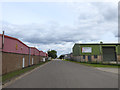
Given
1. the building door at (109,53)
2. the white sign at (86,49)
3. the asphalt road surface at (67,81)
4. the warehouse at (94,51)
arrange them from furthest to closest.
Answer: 1. the building door at (109,53)
2. the white sign at (86,49)
3. the warehouse at (94,51)
4. the asphalt road surface at (67,81)

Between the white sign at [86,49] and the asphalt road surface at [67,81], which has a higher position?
the white sign at [86,49]

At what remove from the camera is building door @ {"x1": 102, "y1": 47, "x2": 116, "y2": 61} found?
5181cm

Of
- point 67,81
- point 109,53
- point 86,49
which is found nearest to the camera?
point 67,81

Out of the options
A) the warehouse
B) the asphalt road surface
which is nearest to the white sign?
the warehouse

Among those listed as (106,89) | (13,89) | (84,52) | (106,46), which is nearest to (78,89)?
(106,89)

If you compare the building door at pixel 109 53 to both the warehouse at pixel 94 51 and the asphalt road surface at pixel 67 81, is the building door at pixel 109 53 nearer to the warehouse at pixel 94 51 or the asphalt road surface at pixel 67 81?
the warehouse at pixel 94 51

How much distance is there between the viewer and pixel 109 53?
5231cm

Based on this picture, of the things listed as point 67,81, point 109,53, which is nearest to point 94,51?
point 109,53

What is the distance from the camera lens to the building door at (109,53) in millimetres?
51812

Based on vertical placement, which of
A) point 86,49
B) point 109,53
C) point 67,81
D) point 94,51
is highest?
point 86,49

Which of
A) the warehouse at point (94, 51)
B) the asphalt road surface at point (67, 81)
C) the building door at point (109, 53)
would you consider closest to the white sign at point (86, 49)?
the warehouse at point (94, 51)

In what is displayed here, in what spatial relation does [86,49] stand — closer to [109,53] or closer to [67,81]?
[109,53]

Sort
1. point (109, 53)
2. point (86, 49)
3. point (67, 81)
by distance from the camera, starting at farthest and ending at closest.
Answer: point (109, 53), point (86, 49), point (67, 81)

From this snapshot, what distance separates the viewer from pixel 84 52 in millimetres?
47750
